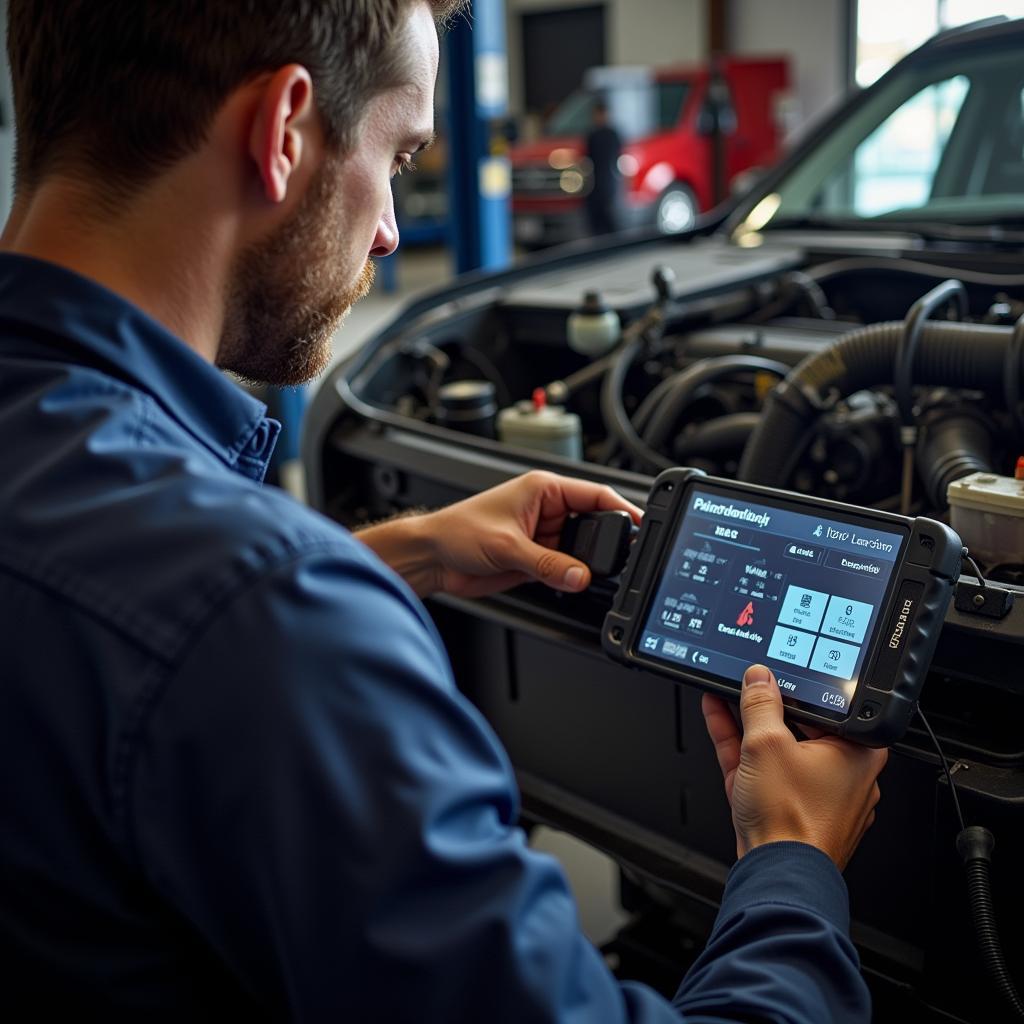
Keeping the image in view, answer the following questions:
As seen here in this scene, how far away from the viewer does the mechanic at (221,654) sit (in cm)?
71

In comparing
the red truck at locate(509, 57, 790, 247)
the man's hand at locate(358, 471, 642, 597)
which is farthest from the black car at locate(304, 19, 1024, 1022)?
the red truck at locate(509, 57, 790, 247)

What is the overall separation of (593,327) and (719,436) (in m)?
0.39

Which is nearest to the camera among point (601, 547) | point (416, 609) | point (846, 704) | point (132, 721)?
point (132, 721)

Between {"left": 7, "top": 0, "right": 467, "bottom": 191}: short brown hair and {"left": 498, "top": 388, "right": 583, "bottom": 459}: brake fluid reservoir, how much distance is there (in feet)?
3.14

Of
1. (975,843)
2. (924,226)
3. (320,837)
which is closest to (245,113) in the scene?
(320,837)

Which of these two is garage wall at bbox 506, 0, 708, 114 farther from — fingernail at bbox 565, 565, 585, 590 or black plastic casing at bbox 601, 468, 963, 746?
black plastic casing at bbox 601, 468, 963, 746

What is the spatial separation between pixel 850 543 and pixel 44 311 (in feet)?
2.59

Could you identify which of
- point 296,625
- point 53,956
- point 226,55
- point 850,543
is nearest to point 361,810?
point 296,625

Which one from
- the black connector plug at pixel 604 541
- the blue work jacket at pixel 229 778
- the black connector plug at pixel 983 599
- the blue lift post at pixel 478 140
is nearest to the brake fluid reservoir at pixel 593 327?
the black connector plug at pixel 604 541

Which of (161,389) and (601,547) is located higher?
(161,389)

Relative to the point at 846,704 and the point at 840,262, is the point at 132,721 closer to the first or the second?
the point at 846,704

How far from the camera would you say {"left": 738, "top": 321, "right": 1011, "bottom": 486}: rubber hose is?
1.61 metres

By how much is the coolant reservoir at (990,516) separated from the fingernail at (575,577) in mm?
428

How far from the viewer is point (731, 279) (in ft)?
7.72
